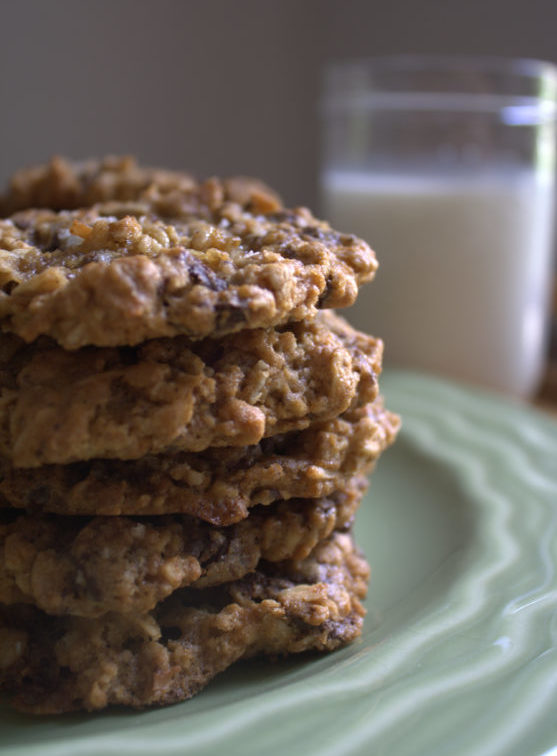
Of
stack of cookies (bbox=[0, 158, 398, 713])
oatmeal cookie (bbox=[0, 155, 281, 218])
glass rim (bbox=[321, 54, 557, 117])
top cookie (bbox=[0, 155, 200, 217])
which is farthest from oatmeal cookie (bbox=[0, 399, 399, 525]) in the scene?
glass rim (bbox=[321, 54, 557, 117])

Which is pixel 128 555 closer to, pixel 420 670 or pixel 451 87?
pixel 420 670

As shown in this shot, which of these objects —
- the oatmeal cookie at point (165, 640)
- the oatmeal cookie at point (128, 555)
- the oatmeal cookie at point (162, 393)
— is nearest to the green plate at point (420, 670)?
the oatmeal cookie at point (165, 640)

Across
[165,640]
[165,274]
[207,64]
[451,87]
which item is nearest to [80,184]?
[165,274]

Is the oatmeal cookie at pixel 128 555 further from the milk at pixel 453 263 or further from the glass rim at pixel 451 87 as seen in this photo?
the glass rim at pixel 451 87

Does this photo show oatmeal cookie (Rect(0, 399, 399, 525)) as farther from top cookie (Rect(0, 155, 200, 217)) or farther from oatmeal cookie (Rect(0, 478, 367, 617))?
top cookie (Rect(0, 155, 200, 217))

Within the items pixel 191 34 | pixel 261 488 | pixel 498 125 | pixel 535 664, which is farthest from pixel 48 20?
pixel 535 664
